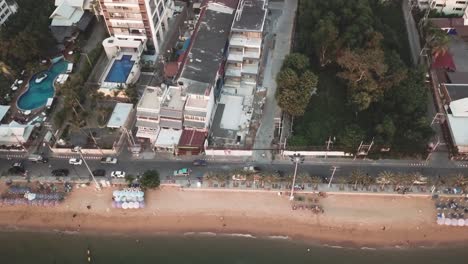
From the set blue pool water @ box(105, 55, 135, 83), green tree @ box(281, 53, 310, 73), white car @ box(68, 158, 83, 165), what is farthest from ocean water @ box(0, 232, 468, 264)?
green tree @ box(281, 53, 310, 73)

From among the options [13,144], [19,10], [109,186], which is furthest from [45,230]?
[19,10]

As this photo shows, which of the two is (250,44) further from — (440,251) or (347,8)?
(440,251)

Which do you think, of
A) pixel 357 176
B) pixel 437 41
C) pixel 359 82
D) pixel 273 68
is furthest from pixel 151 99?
pixel 437 41

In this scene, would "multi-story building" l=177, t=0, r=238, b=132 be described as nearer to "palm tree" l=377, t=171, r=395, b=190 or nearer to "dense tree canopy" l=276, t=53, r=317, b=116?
"dense tree canopy" l=276, t=53, r=317, b=116

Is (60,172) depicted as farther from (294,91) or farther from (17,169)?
(294,91)

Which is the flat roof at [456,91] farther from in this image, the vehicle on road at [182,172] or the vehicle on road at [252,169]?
the vehicle on road at [182,172]

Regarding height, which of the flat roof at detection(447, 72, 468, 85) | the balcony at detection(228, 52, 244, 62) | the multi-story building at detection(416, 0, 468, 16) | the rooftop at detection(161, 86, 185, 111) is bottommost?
the rooftop at detection(161, 86, 185, 111)
